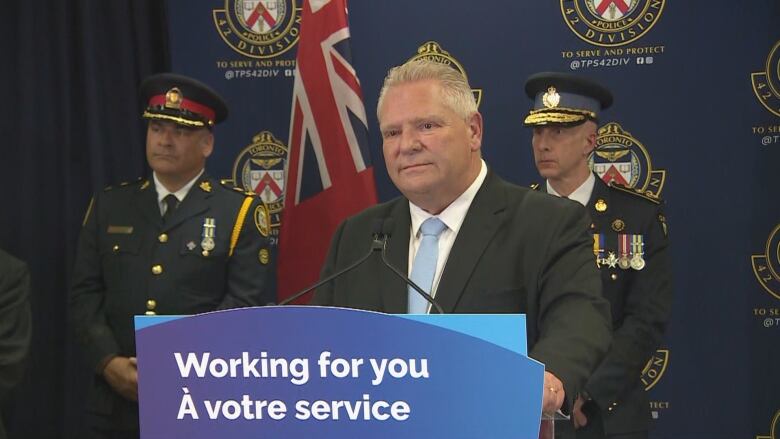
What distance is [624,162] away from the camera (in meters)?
4.09

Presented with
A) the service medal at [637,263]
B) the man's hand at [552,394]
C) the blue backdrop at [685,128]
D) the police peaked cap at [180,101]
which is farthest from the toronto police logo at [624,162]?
the man's hand at [552,394]

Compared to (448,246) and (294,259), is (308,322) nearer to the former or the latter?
(448,246)

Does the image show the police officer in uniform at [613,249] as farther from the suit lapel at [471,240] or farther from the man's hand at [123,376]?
the man's hand at [123,376]

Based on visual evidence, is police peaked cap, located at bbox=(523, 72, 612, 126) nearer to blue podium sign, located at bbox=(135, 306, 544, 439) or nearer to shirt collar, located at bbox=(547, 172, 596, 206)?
shirt collar, located at bbox=(547, 172, 596, 206)

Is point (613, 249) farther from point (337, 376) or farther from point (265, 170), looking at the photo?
point (337, 376)

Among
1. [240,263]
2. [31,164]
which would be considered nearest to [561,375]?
[240,263]

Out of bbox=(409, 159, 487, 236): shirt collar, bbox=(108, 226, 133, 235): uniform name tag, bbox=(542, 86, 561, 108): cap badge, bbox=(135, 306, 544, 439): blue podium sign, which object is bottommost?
bbox=(135, 306, 544, 439): blue podium sign

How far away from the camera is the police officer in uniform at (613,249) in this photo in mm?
3174

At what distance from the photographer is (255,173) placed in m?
4.36

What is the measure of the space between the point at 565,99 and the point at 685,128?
79 cm

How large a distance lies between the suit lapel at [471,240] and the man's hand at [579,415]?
1166 mm

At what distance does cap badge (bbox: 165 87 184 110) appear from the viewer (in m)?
3.74

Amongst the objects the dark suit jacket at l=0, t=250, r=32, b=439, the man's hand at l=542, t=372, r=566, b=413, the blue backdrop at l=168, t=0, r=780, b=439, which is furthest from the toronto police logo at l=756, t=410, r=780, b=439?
the dark suit jacket at l=0, t=250, r=32, b=439

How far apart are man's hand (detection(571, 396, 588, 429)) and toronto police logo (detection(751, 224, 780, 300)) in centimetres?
128
